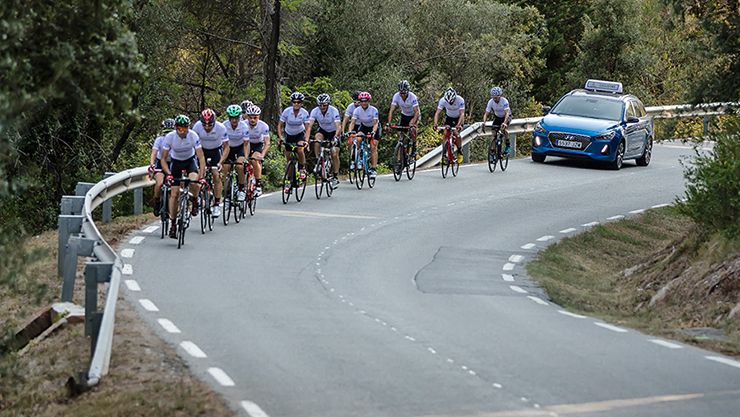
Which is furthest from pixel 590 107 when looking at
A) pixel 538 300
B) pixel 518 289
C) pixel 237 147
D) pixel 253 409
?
pixel 253 409

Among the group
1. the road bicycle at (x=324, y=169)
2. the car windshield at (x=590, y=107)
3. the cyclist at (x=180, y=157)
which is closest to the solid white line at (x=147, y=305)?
the cyclist at (x=180, y=157)

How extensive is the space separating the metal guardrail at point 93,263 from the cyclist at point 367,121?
688cm

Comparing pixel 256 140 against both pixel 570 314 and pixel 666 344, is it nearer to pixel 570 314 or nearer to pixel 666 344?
pixel 570 314

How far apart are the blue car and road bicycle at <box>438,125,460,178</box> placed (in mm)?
3378

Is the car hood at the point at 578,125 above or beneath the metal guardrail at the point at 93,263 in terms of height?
above

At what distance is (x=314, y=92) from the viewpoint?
5050cm

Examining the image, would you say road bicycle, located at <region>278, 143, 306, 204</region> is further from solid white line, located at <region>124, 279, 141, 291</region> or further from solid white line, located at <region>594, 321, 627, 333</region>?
solid white line, located at <region>594, 321, 627, 333</region>

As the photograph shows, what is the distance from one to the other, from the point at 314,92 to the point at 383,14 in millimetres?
3921

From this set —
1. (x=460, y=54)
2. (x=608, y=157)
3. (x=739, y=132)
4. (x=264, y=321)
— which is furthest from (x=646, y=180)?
(x=460, y=54)

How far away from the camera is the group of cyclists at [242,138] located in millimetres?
20828

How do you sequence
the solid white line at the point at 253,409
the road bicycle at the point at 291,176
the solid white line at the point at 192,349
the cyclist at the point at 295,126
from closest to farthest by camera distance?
the solid white line at the point at 253,409 → the solid white line at the point at 192,349 → the road bicycle at the point at 291,176 → the cyclist at the point at 295,126

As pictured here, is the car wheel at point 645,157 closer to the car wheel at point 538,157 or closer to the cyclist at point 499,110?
the car wheel at point 538,157

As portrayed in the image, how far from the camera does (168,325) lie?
569 inches

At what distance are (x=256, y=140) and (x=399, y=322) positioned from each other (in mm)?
9940
